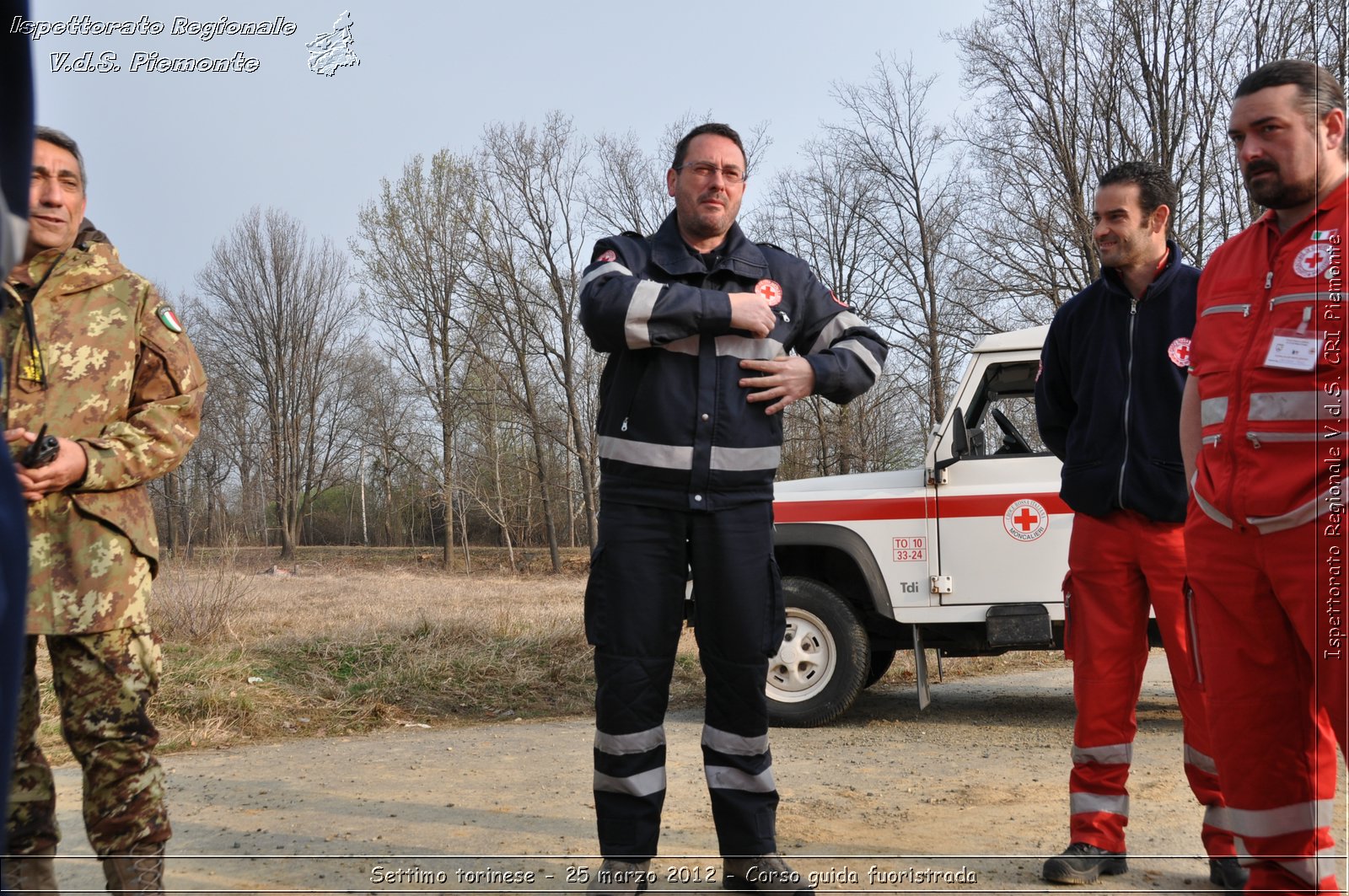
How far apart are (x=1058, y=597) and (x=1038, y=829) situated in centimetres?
240

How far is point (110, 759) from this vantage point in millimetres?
2623

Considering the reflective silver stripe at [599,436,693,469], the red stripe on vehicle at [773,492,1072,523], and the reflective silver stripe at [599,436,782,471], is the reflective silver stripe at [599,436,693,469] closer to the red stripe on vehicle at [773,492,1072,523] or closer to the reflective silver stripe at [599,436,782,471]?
the reflective silver stripe at [599,436,782,471]

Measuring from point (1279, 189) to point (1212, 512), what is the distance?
A: 0.78m

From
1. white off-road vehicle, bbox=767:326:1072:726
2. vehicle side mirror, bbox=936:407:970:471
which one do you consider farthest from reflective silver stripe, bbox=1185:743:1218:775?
vehicle side mirror, bbox=936:407:970:471

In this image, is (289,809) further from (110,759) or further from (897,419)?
(897,419)

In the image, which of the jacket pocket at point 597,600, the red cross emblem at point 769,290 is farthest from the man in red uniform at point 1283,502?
the jacket pocket at point 597,600

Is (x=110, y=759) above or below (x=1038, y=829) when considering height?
above

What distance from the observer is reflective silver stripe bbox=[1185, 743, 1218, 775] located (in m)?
3.24

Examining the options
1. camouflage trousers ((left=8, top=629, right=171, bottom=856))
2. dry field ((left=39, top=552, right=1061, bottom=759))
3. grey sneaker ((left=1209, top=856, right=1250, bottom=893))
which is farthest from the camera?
dry field ((left=39, top=552, right=1061, bottom=759))

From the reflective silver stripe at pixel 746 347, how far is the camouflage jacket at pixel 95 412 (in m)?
1.58

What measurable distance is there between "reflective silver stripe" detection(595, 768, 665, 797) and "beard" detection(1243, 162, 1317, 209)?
7.32ft

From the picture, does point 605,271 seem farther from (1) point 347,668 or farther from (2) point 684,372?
(1) point 347,668

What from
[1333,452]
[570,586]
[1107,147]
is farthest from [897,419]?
[1333,452]

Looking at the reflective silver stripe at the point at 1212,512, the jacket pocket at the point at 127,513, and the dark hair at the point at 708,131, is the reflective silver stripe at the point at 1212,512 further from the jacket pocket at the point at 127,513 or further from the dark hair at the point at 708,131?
the jacket pocket at the point at 127,513
